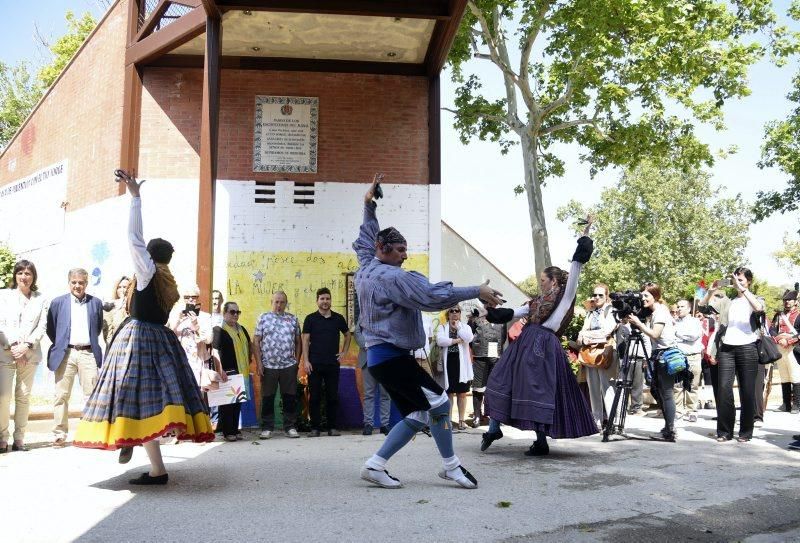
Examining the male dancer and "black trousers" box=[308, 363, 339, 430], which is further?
"black trousers" box=[308, 363, 339, 430]

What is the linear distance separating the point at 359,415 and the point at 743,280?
530 cm

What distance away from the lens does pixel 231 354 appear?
9.81m

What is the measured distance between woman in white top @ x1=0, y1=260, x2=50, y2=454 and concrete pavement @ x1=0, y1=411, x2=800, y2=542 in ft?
1.54

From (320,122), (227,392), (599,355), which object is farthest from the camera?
(320,122)

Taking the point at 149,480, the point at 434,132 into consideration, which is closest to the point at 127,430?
the point at 149,480

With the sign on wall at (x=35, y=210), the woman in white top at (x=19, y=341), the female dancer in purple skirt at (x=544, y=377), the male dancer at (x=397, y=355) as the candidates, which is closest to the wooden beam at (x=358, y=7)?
the woman in white top at (x=19, y=341)

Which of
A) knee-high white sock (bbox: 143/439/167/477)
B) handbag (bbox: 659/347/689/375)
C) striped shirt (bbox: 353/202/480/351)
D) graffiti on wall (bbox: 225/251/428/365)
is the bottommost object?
knee-high white sock (bbox: 143/439/167/477)

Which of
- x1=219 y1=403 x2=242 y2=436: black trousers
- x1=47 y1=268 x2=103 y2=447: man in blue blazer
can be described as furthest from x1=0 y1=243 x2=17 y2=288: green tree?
x1=219 y1=403 x2=242 y2=436: black trousers

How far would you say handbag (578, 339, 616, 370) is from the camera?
10039 millimetres

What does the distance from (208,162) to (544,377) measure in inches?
236

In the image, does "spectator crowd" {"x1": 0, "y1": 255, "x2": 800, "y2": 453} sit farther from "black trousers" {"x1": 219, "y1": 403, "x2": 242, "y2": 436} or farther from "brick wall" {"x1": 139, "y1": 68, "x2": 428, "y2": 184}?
"brick wall" {"x1": 139, "y1": 68, "x2": 428, "y2": 184}

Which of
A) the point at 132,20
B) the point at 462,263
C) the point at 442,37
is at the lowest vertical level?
the point at 462,263

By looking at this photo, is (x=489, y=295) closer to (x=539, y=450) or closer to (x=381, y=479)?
(x=381, y=479)

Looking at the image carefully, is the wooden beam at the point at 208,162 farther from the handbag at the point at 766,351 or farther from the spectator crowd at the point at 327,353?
the handbag at the point at 766,351
